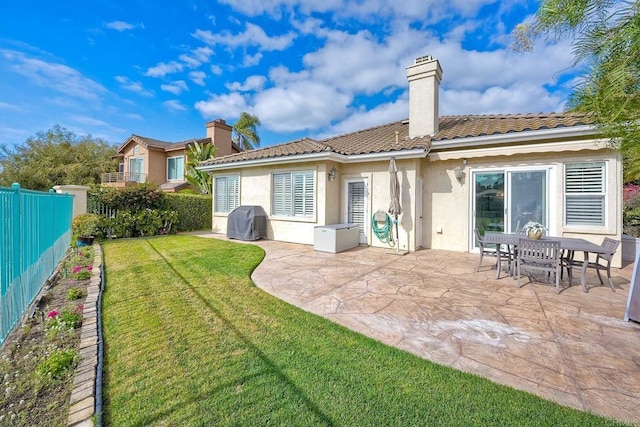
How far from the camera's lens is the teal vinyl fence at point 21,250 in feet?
14.0

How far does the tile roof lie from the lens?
10.8m

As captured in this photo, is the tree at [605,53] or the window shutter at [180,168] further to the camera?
the window shutter at [180,168]

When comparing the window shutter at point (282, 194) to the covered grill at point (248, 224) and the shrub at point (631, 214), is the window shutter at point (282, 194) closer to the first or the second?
the covered grill at point (248, 224)

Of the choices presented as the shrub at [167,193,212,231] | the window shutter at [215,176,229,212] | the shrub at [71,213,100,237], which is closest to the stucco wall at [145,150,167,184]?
the shrub at [167,193,212,231]

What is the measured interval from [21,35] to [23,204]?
1591cm

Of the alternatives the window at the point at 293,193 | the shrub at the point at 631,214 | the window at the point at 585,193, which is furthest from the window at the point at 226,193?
the shrub at the point at 631,214

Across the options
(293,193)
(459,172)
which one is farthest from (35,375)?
(459,172)

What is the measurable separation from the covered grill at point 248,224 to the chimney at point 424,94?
9053 mm

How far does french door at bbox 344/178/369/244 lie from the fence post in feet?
36.9

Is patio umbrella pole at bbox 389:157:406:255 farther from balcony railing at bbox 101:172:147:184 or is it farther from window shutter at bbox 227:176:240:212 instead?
balcony railing at bbox 101:172:147:184

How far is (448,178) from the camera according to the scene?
1220 centimetres

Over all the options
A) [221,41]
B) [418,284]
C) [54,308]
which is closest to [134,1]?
[221,41]

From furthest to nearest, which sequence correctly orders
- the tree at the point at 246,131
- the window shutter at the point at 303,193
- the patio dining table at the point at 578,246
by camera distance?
the tree at the point at 246,131 → the window shutter at the point at 303,193 → the patio dining table at the point at 578,246

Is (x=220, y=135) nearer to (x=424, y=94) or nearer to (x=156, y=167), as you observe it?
(x=156, y=167)
